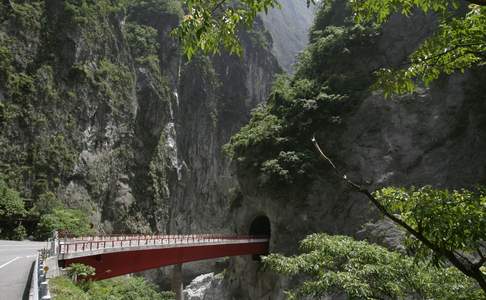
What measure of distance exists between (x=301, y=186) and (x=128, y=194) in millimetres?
32269

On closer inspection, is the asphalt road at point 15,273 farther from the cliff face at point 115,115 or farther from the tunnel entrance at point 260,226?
the tunnel entrance at point 260,226

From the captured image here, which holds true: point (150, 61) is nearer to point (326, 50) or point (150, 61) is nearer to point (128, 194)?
point (128, 194)

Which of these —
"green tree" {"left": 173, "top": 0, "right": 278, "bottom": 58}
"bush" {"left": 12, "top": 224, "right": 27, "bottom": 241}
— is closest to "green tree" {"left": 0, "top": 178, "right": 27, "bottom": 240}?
"bush" {"left": 12, "top": 224, "right": 27, "bottom": 241}

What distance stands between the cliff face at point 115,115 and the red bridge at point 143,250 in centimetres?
1861

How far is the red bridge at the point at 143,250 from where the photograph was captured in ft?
61.2

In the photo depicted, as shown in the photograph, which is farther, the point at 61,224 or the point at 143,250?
the point at 61,224

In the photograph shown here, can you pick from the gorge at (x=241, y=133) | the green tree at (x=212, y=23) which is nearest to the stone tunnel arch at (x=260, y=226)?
the gorge at (x=241, y=133)

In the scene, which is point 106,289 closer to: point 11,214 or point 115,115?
point 11,214

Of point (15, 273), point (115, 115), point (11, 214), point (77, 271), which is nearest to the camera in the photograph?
point (15, 273)

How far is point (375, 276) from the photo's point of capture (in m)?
8.41

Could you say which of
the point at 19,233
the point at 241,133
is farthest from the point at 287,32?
the point at 19,233

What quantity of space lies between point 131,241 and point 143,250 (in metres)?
1.02

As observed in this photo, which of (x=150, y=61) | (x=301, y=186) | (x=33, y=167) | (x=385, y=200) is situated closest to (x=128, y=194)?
(x=33, y=167)

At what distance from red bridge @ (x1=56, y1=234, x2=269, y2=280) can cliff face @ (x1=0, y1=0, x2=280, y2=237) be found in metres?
18.6
